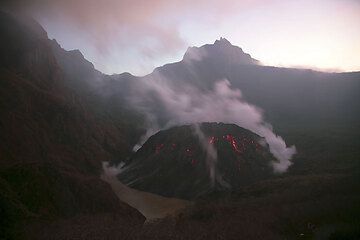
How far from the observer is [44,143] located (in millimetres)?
132500

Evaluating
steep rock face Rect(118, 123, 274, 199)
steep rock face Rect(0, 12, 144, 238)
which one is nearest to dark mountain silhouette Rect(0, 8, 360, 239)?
steep rock face Rect(0, 12, 144, 238)

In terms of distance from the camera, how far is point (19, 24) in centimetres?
18688

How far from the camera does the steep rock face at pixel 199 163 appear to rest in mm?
120750

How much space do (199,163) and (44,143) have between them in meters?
46.1

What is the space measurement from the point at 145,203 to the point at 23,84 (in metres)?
64.0

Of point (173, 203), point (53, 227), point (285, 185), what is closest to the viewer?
point (53, 227)

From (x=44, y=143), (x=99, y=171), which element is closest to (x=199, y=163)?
→ (x=99, y=171)

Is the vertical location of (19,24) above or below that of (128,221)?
above

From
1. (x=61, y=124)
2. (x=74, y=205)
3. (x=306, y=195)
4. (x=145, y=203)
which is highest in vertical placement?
(x=61, y=124)

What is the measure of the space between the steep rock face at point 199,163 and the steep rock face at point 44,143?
1648 centimetres

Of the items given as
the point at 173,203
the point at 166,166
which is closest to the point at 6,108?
the point at 166,166

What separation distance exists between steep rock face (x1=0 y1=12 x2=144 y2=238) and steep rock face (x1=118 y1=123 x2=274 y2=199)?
16478mm

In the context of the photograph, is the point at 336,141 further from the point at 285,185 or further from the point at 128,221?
the point at 128,221

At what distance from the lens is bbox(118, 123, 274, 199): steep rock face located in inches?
4754
